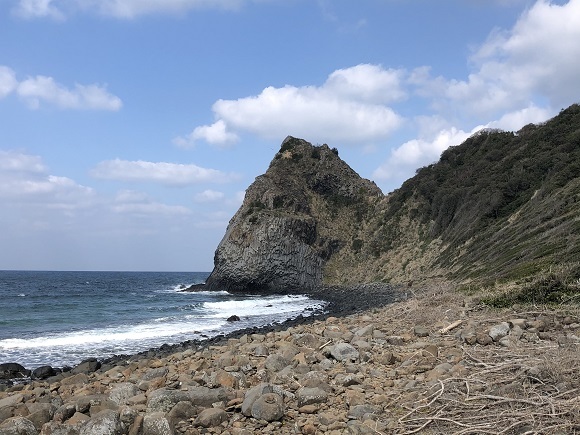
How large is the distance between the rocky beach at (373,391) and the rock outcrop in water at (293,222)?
49.2 metres

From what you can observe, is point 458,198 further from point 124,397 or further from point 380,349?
point 124,397

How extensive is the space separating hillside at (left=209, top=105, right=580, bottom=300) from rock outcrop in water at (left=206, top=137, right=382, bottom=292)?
0.15 meters

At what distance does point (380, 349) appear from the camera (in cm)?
999

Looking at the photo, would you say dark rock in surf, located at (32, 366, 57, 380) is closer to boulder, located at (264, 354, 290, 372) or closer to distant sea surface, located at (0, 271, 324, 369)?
distant sea surface, located at (0, 271, 324, 369)

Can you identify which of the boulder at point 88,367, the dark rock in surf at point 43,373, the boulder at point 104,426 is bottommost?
the dark rock in surf at point 43,373

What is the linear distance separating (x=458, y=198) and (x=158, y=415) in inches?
1831

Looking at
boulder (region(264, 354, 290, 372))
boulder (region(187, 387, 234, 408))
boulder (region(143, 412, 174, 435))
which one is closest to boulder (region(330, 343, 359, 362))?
boulder (region(264, 354, 290, 372))

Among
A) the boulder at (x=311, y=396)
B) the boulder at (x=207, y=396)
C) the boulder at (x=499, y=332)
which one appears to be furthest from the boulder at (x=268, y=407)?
the boulder at (x=499, y=332)

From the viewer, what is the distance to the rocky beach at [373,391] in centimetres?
546

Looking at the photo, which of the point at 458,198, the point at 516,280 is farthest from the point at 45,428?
the point at 458,198

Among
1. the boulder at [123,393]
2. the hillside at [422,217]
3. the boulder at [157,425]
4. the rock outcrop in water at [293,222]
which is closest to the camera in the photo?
the boulder at [157,425]

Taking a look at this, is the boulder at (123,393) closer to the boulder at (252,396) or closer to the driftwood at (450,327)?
the boulder at (252,396)

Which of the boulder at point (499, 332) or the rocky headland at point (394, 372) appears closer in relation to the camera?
the rocky headland at point (394, 372)

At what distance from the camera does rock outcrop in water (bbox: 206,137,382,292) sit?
60750 millimetres
